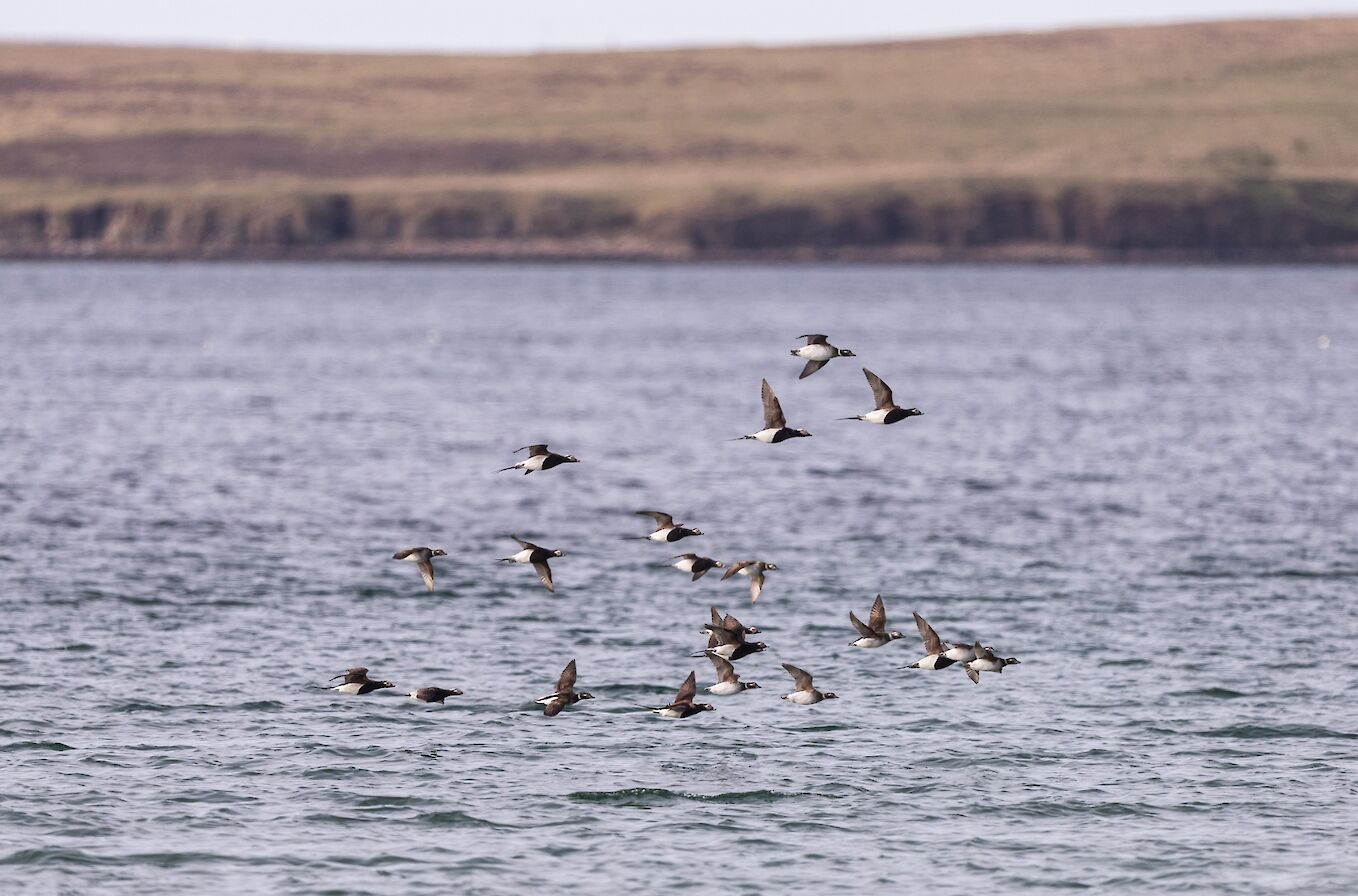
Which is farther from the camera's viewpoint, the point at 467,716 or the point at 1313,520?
the point at 1313,520

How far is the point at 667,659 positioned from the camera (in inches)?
1687

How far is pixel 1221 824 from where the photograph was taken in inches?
1256

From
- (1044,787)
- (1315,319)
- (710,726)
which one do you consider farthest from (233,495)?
(1315,319)

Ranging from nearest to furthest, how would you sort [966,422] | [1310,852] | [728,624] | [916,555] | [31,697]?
1. [1310,852]
2. [728,624]
3. [31,697]
4. [916,555]
5. [966,422]

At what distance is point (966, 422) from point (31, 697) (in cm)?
6201

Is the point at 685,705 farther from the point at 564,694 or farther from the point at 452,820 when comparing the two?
the point at 452,820

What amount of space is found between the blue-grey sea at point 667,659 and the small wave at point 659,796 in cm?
10

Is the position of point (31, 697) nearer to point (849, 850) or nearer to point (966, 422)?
point (849, 850)

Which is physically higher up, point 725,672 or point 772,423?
point 772,423

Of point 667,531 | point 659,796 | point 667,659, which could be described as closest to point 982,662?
point 659,796

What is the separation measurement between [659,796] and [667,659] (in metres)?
9.70

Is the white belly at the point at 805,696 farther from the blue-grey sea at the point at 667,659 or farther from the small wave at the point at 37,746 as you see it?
the small wave at the point at 37,746

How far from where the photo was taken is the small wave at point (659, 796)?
108 feet

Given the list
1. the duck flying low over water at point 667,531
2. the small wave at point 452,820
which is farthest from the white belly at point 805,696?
the small wave at point 452,820
